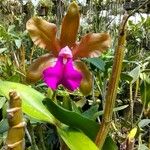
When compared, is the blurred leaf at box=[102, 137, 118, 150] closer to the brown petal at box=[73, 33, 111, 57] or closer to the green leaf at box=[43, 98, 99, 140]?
the green leaf at box=[43, 98, 99, 140]

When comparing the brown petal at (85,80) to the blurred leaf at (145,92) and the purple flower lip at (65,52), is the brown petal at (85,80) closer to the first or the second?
the purple flower lip at (65,52)

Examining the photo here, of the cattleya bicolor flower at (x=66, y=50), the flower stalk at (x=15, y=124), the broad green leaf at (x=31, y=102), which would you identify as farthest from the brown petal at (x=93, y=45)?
the flower stalk at (x=15, y=124)

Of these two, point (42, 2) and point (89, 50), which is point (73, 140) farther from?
point (42, 2)

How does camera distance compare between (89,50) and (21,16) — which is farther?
(21,16)

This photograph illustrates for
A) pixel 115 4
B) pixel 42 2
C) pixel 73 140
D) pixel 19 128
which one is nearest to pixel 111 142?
pixel 73 140

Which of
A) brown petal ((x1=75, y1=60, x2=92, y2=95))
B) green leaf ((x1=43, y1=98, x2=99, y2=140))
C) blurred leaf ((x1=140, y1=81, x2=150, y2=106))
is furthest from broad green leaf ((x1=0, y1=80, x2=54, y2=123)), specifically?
blurred leaf ((x1=140, y1=81, x2=150, y2=106))

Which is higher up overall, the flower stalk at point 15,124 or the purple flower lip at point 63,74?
the flower stalk at point 15,124
